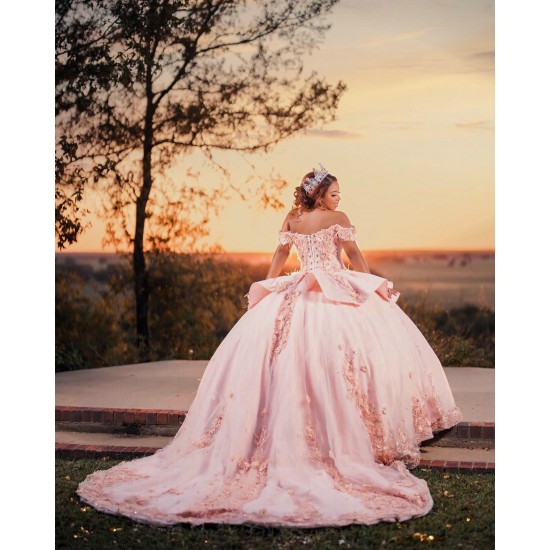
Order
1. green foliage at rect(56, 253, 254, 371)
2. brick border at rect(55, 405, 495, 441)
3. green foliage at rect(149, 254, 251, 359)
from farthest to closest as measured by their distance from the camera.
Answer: green foliage at rect(149, 254, 251, 359) → green foliage at rect(56, 253, 254, 371) → brick border at rect(55, 405, 495, 441)

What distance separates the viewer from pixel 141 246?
29.6ft

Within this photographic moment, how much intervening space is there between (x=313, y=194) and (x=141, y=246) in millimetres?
4493

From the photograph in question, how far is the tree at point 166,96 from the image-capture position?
8602mm

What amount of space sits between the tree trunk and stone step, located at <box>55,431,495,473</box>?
10.0 ft

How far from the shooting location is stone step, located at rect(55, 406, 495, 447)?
5.43 meters

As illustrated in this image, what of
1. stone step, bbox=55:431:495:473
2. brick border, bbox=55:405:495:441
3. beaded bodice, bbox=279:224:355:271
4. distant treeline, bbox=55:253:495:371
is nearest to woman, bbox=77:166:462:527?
beaded bodice, bbox=279:224:355:271

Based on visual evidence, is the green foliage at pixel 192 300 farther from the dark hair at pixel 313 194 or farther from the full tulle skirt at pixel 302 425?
the full tulle skirt at pixel 302 425

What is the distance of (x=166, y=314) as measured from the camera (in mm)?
9125

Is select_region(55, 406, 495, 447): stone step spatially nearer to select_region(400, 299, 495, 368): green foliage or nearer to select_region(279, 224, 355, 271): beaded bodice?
select_region(279, 224, 355, 271): beaded bodice

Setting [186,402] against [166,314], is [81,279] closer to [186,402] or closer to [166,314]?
[166,314]

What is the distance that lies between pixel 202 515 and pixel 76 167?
549 centimetres

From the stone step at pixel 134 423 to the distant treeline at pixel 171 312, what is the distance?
2537 mm

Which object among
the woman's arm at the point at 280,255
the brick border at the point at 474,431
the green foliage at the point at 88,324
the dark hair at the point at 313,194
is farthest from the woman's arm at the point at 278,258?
the green foliage at the point at 88,324
